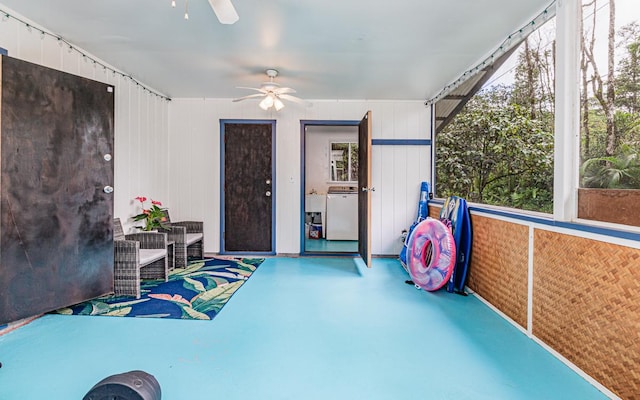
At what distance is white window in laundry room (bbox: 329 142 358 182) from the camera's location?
274 inches

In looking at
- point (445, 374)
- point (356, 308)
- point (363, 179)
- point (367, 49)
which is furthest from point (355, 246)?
point (445, 374)

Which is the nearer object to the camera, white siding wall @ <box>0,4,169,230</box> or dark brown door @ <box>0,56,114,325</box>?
dark brown door @ <box>0,56,114,325</box>

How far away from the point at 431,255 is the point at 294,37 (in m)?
2.60

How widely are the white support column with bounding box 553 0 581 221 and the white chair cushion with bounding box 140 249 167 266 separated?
3.53 m

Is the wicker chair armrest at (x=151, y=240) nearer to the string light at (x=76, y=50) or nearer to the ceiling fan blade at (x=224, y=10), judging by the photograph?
the string light at (x=76, y=50)

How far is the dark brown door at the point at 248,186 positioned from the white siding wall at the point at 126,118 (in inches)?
37.1

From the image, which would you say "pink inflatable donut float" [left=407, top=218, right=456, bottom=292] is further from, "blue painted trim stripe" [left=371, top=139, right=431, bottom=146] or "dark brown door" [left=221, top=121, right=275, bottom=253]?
"dark brown door" [left=221, top=121, right=275, bottom=253]

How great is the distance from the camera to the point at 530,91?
2.79 metres

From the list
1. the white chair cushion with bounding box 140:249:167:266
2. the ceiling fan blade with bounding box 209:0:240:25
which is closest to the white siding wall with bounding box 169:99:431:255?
the white chair cushion with bounding box 140:249:167:266

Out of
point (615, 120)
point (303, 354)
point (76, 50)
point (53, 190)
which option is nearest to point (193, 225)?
point (53, 190)

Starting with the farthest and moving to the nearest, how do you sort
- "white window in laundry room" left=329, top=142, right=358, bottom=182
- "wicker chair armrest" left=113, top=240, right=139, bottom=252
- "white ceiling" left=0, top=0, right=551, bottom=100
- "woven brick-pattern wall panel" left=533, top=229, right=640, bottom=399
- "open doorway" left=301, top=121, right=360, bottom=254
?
"white window in laundry room" left=329, top=142, right=358, bottom=182 < "open doorway" left=301, top=121, right=360, bottom=254 < "wicker chair armrest" left=113, top=240, right=139, bottom=252 < "white ceiling" left=0, top=0, right=551, bottom=100 < "woven brick-pattern wall panel" left=533, top=229, right=640, bottom=399

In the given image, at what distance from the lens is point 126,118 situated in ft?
12.9

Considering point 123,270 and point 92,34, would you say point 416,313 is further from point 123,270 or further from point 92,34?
point 92,34

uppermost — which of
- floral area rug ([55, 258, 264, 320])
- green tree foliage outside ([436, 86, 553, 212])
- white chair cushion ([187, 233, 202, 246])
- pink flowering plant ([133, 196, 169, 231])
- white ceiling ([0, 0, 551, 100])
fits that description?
white ceiling ([0, 0, 551, 100])
